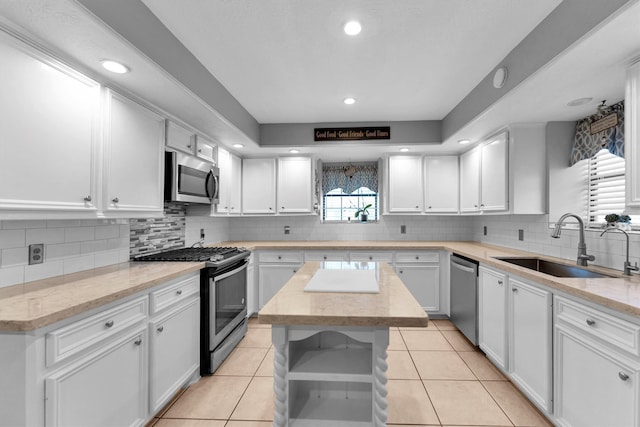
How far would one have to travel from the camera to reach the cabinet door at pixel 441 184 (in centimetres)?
388

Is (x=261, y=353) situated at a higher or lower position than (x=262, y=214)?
lower

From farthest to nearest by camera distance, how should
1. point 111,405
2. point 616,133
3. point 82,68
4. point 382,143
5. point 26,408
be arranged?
point 382,143 → point 616,133 → point 82,68 → point 111,405 → point 26,408

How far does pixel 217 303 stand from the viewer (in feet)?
7.88

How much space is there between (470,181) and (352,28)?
2.54 metres

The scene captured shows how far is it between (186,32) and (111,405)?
2.17 m

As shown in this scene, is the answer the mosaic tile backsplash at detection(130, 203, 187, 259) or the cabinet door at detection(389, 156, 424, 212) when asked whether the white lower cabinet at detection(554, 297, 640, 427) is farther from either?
the mosaic tile backsplash at detection(130, 203, 187, 259)

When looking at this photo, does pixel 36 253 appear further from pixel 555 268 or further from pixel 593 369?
pixel 555 268

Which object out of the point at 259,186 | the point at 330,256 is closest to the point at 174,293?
the point at 330,256

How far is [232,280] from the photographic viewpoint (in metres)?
2.71

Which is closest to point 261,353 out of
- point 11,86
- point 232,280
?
point 232,280

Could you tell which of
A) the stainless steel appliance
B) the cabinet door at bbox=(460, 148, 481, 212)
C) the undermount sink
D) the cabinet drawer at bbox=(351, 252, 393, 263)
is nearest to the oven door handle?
the stainless steel appliance

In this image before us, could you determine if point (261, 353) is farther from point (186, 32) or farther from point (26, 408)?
point (186, 32)

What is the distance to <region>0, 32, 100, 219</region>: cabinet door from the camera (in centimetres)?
130

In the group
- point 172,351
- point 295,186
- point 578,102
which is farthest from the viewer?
point 295,186
